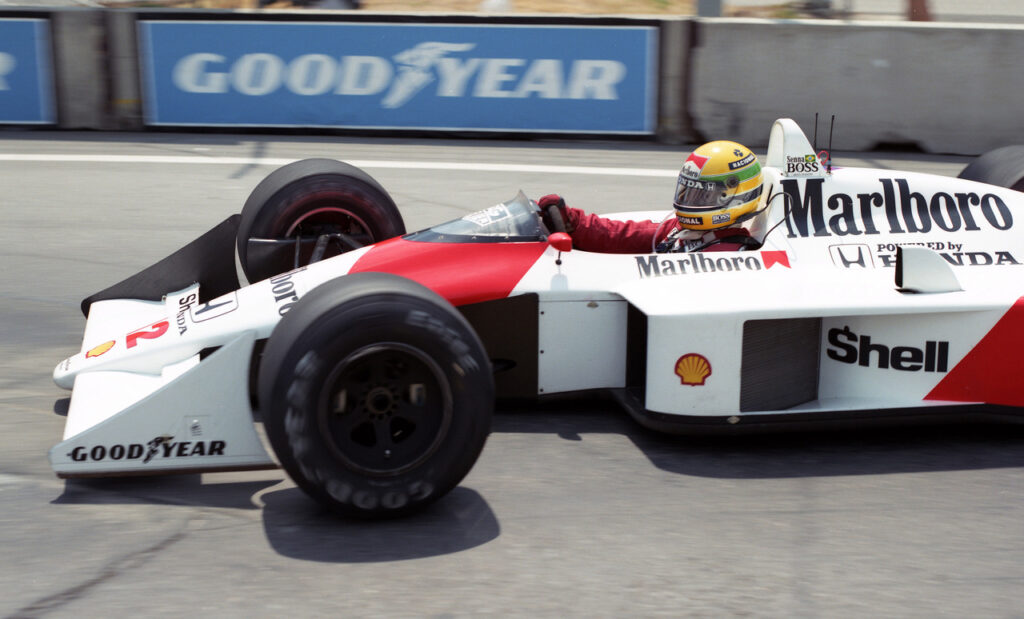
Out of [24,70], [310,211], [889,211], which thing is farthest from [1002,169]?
[24,70]

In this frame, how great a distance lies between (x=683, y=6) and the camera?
37.6ft

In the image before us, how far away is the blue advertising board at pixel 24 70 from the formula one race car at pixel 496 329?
678 cm

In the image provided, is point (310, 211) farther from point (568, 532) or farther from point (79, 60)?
point (79, 60)

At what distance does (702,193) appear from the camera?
505 cm

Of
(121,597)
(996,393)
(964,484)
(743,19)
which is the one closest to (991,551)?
(964,484)

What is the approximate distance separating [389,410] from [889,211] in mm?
2837

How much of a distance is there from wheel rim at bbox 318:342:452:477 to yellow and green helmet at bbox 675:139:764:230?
1.94 metres

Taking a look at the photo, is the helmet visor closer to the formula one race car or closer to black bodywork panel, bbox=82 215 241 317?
the formula one race car

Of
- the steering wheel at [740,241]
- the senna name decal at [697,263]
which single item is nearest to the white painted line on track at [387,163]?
the steering wheel at [740,241]

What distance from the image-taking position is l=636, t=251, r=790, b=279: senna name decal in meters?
4.69

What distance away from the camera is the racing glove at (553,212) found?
16.4 ft

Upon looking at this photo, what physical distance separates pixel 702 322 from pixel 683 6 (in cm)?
792

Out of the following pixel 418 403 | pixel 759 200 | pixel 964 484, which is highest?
pixel 759 200

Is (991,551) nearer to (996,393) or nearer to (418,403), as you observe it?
(996,393)
